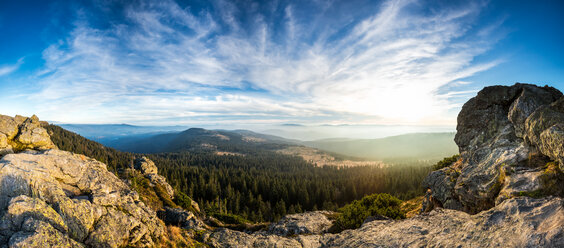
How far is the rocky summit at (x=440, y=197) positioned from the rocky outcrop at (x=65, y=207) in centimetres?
5

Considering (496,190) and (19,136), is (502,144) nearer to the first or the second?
(496,190)

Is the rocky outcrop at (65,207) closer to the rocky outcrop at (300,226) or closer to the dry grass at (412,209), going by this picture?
the rocky outcrop at (300,226)

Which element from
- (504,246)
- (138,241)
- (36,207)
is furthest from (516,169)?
(36,207)

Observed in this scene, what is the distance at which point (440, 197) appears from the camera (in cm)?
2411

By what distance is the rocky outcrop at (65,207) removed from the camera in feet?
31.8

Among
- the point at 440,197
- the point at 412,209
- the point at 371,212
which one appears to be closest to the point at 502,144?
the point at 440,197

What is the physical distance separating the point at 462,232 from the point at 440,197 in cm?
1305

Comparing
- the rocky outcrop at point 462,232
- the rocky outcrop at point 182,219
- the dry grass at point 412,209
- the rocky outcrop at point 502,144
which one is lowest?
the dry grass at point 412,209

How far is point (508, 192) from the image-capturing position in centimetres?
1462

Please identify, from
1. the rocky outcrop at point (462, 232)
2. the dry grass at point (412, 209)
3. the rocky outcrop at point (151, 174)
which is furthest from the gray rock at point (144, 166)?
the dry grass at point (412, 209)

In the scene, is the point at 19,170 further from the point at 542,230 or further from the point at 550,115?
the point at 550,115

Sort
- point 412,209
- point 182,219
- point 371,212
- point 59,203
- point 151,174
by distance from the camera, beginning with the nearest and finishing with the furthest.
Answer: point 59,203, point 182,219, point 371,212, point 412,209, point 151,174

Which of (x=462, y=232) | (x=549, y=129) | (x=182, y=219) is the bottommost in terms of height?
(x=182, y=219)

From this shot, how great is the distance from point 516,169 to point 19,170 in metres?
35.5
